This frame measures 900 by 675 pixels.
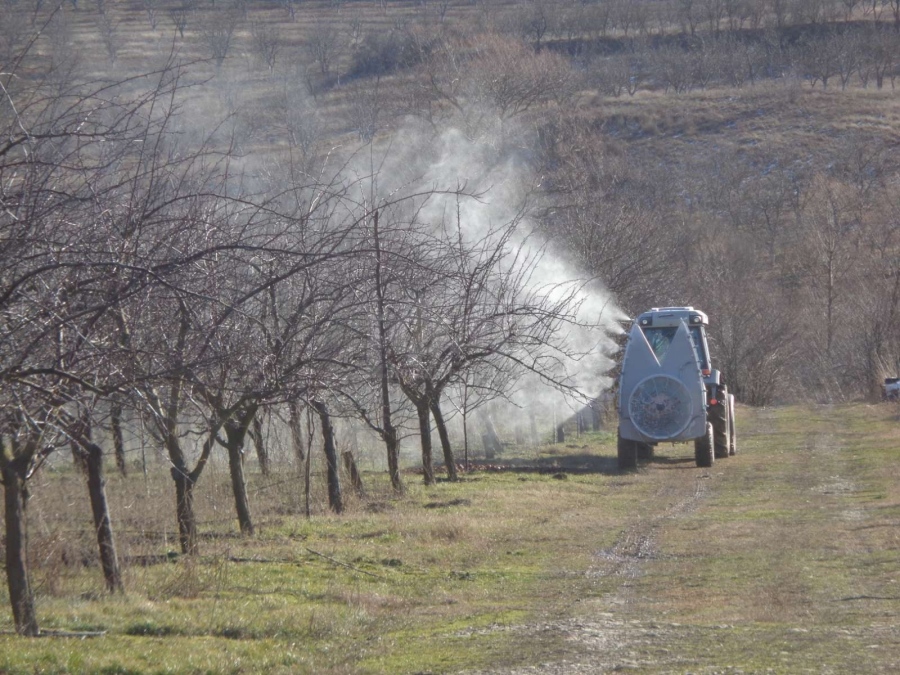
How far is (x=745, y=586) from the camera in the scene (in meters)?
8.94

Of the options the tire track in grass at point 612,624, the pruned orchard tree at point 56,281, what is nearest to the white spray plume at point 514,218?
the tire track in grass at point 612,624

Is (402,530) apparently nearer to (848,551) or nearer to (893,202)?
(848,551)

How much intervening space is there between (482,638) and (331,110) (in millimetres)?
43690

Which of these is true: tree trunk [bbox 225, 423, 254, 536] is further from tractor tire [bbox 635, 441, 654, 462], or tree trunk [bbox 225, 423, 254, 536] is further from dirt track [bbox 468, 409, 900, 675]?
tractor tire [bbox 635, 441, 654, 462]

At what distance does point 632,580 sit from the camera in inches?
375

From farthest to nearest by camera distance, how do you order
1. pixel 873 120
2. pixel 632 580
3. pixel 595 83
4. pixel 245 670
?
1. pixel 595 83
2. pixel 873 120
3. pixel 632 580
4. pixel 245 670

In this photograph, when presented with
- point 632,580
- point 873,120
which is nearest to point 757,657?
point 632,580

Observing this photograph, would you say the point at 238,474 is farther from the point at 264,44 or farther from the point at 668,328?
the point at 264,44

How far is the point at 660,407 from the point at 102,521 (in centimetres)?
1264

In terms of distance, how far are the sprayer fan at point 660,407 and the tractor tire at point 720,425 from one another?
2.60 metres

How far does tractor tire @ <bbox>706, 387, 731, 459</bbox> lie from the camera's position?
21156mm

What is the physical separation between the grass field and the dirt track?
30 millimetres

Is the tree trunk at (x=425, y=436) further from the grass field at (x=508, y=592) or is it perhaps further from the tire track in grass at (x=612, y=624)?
the tire track in grass at (x=612, y=624)

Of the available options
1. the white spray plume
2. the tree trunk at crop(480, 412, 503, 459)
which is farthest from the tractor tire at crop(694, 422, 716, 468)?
the tree trunk at crop(480, 412, 503, 459)
